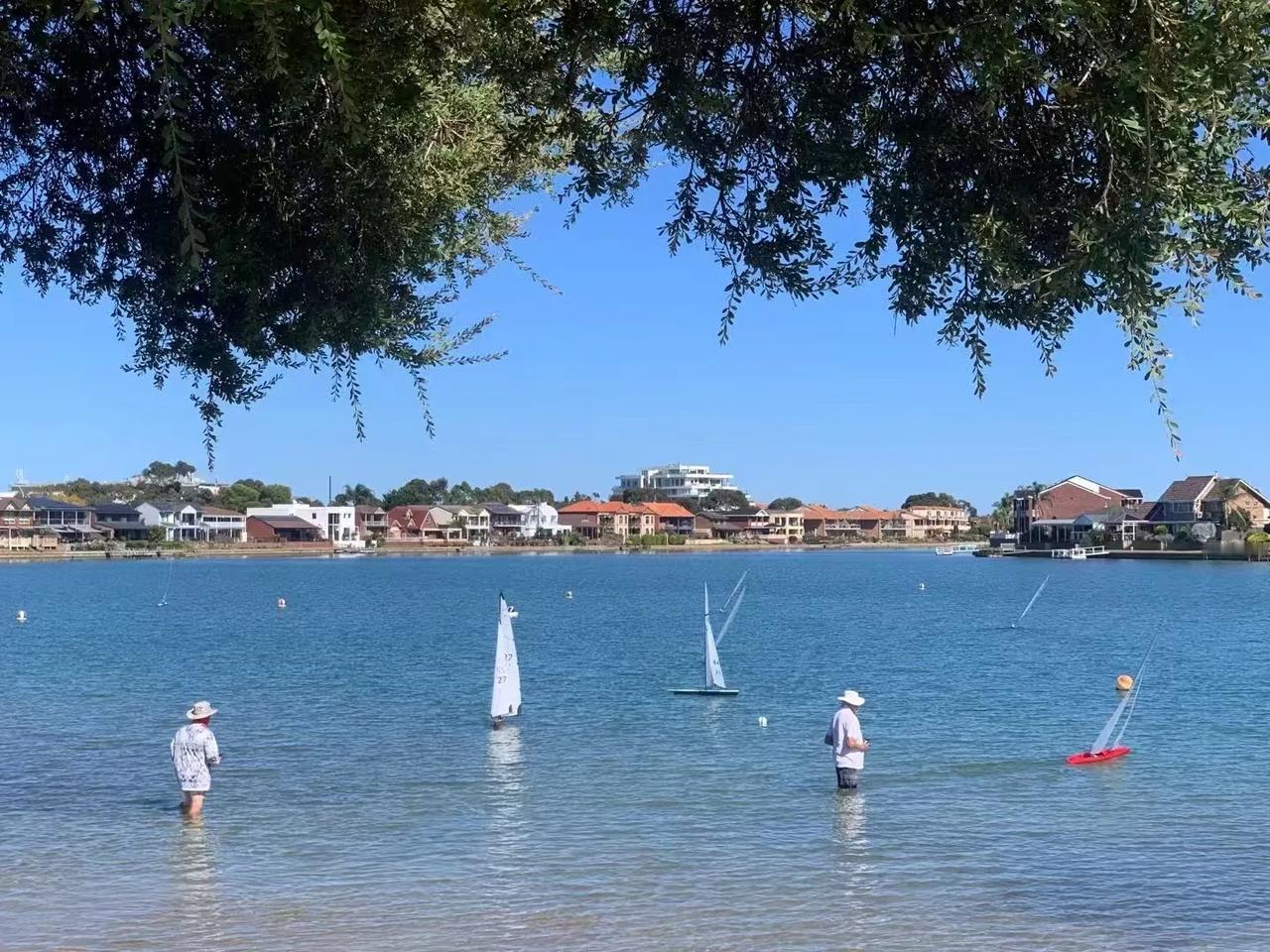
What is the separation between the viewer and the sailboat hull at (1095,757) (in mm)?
26672

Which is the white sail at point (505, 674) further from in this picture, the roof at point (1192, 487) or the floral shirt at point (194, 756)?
the roof at point (1192, 487)

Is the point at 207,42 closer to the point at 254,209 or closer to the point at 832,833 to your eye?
the point at 254,209

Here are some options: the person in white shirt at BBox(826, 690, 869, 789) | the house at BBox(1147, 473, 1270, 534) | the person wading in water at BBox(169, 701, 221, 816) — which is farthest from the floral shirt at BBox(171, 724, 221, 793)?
the house at BBox(1147, 473, 1270, 534)

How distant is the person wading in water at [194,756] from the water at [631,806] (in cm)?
59

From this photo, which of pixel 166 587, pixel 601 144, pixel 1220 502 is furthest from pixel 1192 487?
pixel 601 144

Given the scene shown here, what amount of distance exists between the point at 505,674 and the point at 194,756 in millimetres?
11704

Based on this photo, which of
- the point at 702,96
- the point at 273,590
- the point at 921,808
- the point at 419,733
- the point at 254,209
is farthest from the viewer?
the point at 273,590

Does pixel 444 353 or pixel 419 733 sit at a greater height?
pixel 444 353

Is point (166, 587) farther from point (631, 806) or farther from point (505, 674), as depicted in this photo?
point (631, 806)

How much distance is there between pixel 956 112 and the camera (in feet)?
26.8

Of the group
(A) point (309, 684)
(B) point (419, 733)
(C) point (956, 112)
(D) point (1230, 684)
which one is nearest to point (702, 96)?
(C) point (956, 112)

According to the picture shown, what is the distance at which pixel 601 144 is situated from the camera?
9477mm

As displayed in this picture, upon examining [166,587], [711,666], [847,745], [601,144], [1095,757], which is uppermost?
[601,144]

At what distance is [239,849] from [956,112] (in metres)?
15.3
